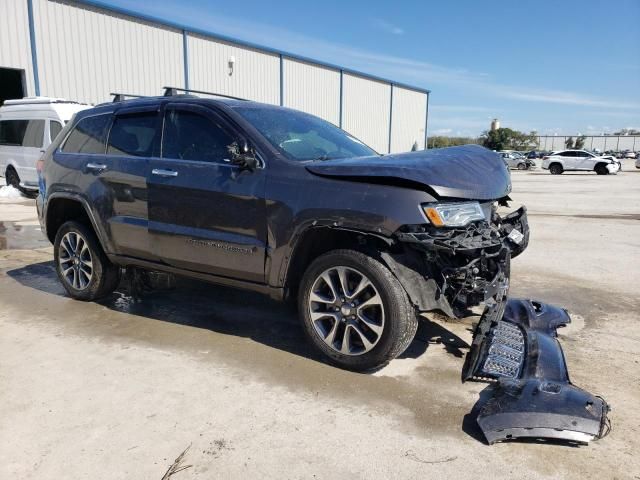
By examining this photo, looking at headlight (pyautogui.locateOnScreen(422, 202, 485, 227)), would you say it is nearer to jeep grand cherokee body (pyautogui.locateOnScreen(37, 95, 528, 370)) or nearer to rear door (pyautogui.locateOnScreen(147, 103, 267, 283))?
jeep grand cherokee body (pyautogui.locateOnScreen(37, 95, 528, 370))

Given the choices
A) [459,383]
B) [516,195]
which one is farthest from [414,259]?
[516,195]

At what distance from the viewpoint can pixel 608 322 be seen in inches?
177

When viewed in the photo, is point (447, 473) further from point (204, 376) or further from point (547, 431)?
point (204, 376)

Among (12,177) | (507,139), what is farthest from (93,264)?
(507,139)

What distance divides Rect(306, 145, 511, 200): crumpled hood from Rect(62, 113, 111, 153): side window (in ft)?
8.00

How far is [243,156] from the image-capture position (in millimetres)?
3627

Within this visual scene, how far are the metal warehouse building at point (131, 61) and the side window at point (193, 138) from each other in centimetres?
1395

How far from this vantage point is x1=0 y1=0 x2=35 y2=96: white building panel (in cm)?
1462

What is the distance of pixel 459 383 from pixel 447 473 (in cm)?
100

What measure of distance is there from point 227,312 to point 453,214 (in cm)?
251

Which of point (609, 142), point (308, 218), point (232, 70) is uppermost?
point (232, 70)

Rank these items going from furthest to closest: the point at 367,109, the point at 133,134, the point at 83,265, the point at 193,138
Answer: the point at 367,109
the point at 83,265
the point at 133,134
the point at 193,138

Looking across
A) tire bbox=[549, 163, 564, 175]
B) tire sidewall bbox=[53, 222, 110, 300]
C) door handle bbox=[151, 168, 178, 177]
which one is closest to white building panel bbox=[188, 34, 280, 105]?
tire sidewall bbox=[53, 222, 110, 300]

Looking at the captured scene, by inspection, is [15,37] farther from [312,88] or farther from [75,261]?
[312,88]
